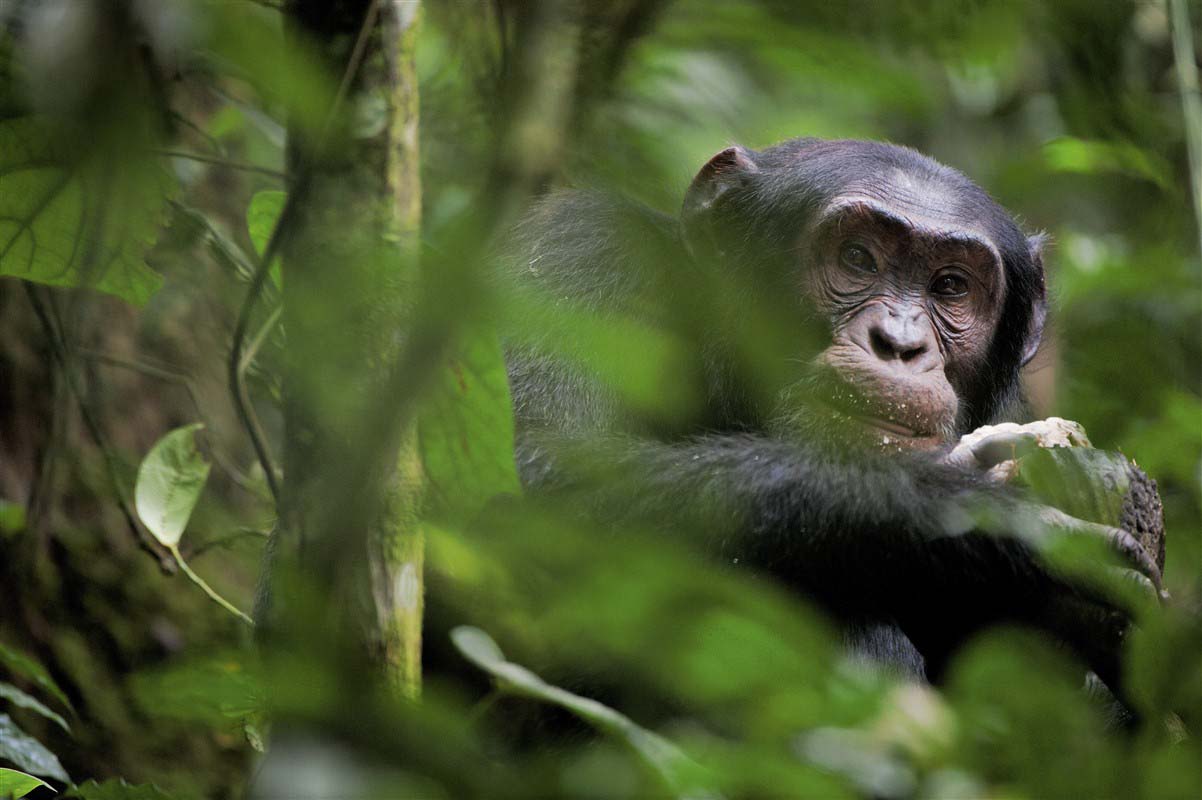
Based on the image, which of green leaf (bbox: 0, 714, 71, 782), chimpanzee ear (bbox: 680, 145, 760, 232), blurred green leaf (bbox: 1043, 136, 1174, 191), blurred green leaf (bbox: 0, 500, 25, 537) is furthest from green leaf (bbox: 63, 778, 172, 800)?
blurred green leaf (bbox: 1043, 136, 1174, 191)

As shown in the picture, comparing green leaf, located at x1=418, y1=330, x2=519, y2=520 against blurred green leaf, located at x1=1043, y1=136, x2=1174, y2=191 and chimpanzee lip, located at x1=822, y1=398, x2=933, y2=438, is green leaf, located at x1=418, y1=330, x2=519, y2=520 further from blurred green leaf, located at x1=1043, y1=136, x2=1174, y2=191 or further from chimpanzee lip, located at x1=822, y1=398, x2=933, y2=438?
blurred green leaf, located at x1=1043, y1=136, x2=1174, y2=191

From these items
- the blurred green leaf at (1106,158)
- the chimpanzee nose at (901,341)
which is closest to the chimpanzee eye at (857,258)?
the chimpanzee nose at (901,341)

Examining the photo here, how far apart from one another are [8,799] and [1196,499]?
3.45 meters

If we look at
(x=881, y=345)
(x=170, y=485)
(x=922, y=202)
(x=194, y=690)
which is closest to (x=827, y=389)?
(x=881, y=345)

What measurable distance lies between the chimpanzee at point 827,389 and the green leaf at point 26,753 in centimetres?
114

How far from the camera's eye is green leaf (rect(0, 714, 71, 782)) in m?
2.62

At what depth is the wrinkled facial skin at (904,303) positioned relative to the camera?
10.7 ft

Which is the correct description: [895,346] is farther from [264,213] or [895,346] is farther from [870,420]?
[264,213]

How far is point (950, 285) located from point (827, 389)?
0.72 meters

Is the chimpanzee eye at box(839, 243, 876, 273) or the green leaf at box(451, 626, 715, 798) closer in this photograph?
the green leaf at box(451, 626, 715, 798)

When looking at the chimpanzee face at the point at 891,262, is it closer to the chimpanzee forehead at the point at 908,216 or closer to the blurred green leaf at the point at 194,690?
the chimpanzee forehead at the point at 908,216

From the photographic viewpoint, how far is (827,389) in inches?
128

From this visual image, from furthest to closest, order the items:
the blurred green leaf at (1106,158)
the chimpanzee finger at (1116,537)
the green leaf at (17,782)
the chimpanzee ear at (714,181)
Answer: the blurred green leaf at (1106,158), the chimpanzee ear at (714,181), the chimpanzee finger at (1116,537), the green leaf at (17,782)

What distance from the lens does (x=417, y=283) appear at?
1.23m
